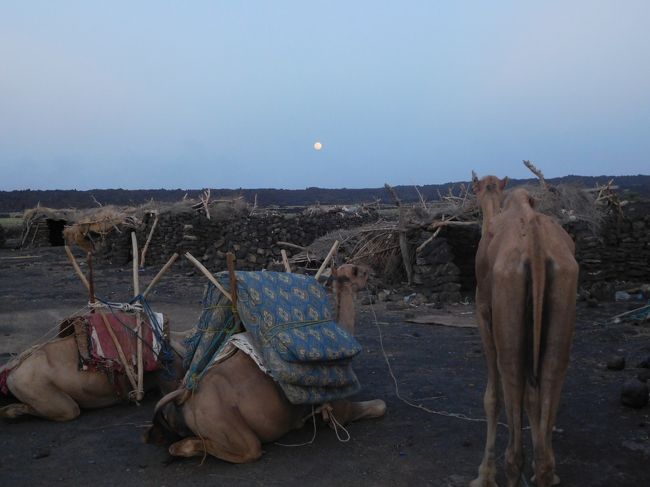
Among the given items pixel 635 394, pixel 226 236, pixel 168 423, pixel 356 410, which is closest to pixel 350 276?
pixel 356 410

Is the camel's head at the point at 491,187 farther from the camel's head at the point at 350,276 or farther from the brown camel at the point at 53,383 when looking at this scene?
the brown camel at the point at 53,383

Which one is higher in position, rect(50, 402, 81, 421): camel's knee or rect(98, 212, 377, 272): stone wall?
rect(98, 212, 377, 272): stone wall

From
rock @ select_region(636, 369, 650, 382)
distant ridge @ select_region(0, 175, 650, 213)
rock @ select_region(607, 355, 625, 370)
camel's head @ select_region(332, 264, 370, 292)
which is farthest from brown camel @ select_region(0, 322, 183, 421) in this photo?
distant ridge @ select_region(0, 175, 650, 213)

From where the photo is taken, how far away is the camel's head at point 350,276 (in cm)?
604

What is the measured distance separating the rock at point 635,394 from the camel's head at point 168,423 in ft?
13.2

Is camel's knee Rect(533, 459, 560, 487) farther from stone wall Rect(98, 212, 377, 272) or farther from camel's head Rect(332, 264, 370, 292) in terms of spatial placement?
stone wall Rect(98, 212, 377, 272)

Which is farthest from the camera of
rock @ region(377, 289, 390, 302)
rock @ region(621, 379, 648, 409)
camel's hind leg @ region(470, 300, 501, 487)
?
rock @ region(377, 289, 390, 302)

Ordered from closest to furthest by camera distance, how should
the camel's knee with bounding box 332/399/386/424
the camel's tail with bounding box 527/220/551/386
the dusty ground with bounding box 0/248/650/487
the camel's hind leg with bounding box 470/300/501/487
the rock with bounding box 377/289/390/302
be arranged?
the camel's tail with bounding box 527/220/551/386 → the camel's hind leg with bounding box 470/300/501/487 → the dusty ground with bounding box 0/248/650/487 → the camel's knee with bounding box 332/399/386/424 → the rock with bounding box 377/289/390/302

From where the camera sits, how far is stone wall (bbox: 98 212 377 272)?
20.8 meters

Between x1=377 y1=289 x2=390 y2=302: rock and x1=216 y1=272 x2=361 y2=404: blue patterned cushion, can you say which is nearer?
x1=216 y1=272 x2=361 y2=404: blue patterned cushion

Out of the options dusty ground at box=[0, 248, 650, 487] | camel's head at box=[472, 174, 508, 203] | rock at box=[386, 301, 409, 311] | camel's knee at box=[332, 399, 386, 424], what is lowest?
rock at box=[386, 301, 409, 311]

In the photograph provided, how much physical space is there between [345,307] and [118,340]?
236cm

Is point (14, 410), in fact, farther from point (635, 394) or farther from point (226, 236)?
point (226, 236)

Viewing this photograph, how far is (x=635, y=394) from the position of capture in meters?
5.79
